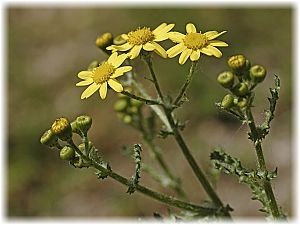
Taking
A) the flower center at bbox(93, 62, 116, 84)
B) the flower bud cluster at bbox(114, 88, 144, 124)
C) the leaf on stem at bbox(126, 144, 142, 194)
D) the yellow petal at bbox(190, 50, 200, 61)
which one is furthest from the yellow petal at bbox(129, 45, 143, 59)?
the flower bud cluster at bbox(114, 88, 144, 124)

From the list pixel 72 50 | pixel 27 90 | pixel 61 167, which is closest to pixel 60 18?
pixel 72 50

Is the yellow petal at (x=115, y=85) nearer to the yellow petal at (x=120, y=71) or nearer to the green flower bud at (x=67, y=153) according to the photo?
the yellow petal at (x=120, y=71)

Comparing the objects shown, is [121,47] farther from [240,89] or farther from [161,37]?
[240,89]

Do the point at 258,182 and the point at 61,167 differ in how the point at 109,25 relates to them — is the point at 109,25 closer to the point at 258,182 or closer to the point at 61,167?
the point at 61,167

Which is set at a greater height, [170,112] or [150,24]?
[150,24]

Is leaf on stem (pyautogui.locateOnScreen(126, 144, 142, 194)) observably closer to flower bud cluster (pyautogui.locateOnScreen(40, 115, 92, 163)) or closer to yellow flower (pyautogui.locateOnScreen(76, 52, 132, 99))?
Result: flower bud cluster (pyautogui.locateOnScreen(40, 115, 92, 163))

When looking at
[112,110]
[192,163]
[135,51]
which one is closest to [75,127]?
[135,51]

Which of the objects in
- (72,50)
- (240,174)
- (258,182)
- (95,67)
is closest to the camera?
(240,174)
